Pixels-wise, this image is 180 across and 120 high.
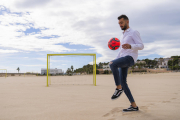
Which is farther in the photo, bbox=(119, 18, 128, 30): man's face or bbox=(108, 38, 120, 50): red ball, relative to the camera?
bbox=(108, 38, 120, 50): red ball

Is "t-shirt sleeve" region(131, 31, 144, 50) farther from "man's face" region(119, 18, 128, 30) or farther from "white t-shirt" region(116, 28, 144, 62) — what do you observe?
"man's face" region(119, 18, 128, 30)

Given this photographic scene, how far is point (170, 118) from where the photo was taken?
8.85ft

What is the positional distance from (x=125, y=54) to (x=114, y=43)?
1.87 ft

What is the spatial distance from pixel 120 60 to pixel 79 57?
8.29 meters

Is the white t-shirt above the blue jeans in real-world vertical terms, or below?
above

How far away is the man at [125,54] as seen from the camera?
2.88m

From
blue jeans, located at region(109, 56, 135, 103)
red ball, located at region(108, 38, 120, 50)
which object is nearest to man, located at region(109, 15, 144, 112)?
blue jeans, located at region(109, 56, 135, 103)

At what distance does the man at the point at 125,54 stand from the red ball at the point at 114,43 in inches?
13.5

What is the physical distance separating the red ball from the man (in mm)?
344

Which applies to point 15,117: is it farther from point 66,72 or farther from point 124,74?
point 66,72

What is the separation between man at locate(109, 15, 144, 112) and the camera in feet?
9.46

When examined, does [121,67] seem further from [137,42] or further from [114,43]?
[114,43]

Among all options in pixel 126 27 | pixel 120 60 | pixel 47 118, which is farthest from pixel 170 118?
pixel 47 118

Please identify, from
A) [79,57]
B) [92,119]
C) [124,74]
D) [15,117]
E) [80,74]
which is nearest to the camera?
[92,119]
